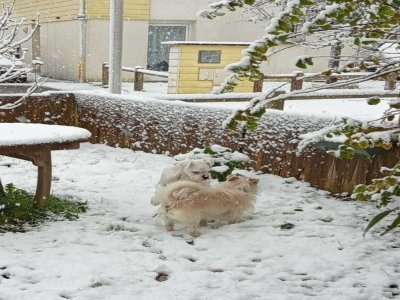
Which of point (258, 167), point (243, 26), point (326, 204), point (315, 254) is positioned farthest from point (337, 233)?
point (243, 26)

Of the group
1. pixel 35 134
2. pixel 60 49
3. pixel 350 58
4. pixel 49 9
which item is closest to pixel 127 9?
pixel 60 49

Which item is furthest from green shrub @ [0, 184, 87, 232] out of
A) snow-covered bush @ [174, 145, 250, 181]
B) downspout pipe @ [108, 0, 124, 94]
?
downspout pipe @ [108, 0, 124, 94]

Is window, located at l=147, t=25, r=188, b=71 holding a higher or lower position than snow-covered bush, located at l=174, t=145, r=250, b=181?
higher

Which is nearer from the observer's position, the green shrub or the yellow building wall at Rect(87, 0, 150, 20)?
the green shrub

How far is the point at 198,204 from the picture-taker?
431 centimetres

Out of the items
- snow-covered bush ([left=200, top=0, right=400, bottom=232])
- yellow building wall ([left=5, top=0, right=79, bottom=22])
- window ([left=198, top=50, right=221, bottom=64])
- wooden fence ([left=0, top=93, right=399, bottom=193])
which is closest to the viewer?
snow-covered bush ([left=200, top=0, right=400, bottom=232])

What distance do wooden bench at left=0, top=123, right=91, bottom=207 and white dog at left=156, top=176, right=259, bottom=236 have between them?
38.4 inches

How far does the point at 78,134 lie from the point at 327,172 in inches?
124

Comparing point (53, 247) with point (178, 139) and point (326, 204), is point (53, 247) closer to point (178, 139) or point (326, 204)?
point (326, 204)

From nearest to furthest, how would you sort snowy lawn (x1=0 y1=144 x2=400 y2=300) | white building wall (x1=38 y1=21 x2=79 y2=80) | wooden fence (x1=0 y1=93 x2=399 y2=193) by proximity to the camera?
snowy lawn (x1=0 y1=144 x2=400 y2=300) < wooden fence (x1=0 y1=93 x2=399 y2=193) < white building wall (x1=38 y1=21 x2=79 y2=80)

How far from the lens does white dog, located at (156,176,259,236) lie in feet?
14.1

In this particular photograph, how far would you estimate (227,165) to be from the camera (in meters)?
5.59

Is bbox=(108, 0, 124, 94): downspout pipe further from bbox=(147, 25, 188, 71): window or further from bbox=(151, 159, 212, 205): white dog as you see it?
bbox=(147, 25, 188, 71): window

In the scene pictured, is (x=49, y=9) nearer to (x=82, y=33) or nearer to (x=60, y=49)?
(x=60, y=49)
